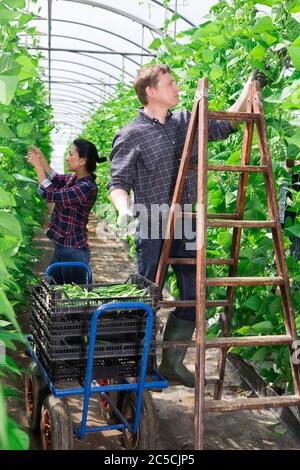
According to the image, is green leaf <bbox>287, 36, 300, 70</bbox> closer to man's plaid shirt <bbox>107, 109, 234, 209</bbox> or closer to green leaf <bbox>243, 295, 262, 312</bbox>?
man's plaid shirt <bbox>107, 109, 234, 209</bbox>

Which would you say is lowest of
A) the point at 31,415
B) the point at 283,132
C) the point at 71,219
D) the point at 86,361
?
the point at 31,415

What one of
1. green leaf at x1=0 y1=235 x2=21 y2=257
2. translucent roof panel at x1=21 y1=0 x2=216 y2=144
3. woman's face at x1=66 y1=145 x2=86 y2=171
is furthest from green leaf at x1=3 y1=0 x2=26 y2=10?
translucent roof panel at x1=21 y1=0 x2=216 y2=144

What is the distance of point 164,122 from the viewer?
2.78m

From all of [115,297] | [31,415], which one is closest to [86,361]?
[115,297]

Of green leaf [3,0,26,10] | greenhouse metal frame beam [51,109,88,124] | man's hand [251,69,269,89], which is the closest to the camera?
green leaf [3,0,26,10]

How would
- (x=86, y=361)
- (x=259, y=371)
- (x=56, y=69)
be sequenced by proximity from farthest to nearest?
(x=56, y=69), (x=259, y=371), (x=86, y=361)

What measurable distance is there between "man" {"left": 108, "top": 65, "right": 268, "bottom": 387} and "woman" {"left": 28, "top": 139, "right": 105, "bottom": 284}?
0.83 meters

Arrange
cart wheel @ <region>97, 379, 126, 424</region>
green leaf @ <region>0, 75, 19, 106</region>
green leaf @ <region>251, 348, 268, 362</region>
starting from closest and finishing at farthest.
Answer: green leaf @ <region>0, 75, 19, 106</region>
cart wheel @ <region>97, 379, 126, 424</region>
green leaf @ <region>251, 348, 268, 362</region>

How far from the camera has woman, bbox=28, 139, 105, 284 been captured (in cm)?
351

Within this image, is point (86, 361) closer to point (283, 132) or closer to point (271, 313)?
point (271, 313)

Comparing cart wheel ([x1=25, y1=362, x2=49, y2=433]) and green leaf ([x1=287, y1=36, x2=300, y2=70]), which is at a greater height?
green leaf ([x1=287, y1=36, x2=300, y2=70])

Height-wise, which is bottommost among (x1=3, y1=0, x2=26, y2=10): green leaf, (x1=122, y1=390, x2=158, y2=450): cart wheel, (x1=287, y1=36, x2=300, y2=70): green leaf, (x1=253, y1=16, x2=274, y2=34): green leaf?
(x1=122, y1=390, x2=158, y2=450): cart wheel

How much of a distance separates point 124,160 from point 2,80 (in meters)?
1.26

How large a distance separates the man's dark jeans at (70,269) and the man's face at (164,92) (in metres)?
1.18
